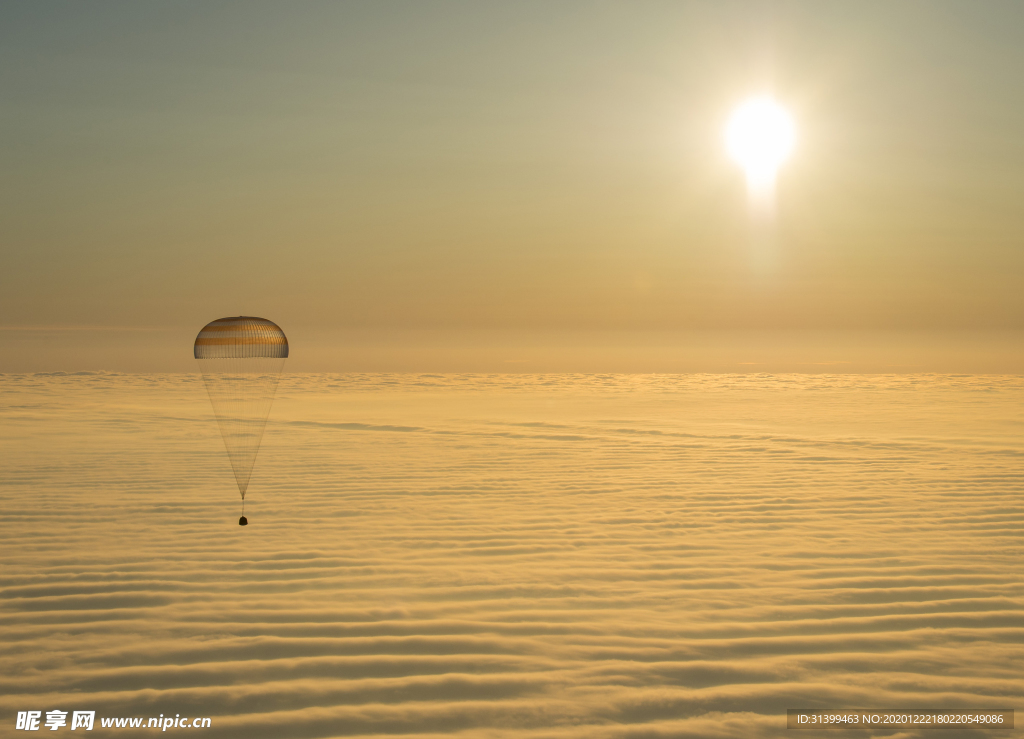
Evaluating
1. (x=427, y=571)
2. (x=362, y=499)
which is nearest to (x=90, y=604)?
(x=427, y=571)

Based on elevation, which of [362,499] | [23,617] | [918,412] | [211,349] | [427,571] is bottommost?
[23,617]

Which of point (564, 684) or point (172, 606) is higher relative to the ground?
point (172, 606)

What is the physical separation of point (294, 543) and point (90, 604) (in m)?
2.01

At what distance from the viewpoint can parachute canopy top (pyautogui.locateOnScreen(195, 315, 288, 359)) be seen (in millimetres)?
8508

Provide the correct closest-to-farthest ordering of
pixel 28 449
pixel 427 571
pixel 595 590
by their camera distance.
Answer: pixel 595 590
pixel 427 571
pixel 28 449

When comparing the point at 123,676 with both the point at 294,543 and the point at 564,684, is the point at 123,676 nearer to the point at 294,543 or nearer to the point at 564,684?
the point at 564,684

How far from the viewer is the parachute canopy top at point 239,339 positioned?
335 inches

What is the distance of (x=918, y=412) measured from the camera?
24.9m

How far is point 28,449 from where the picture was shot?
14.4 m

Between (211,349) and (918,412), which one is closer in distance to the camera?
(211,349)

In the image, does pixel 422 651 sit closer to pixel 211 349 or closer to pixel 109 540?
pixel 109 540

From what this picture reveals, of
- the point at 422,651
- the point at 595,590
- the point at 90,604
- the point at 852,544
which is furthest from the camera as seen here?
the point at 852,544

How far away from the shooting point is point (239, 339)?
862cm

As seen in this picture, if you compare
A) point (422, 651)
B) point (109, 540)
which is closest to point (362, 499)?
point (109, 540)
